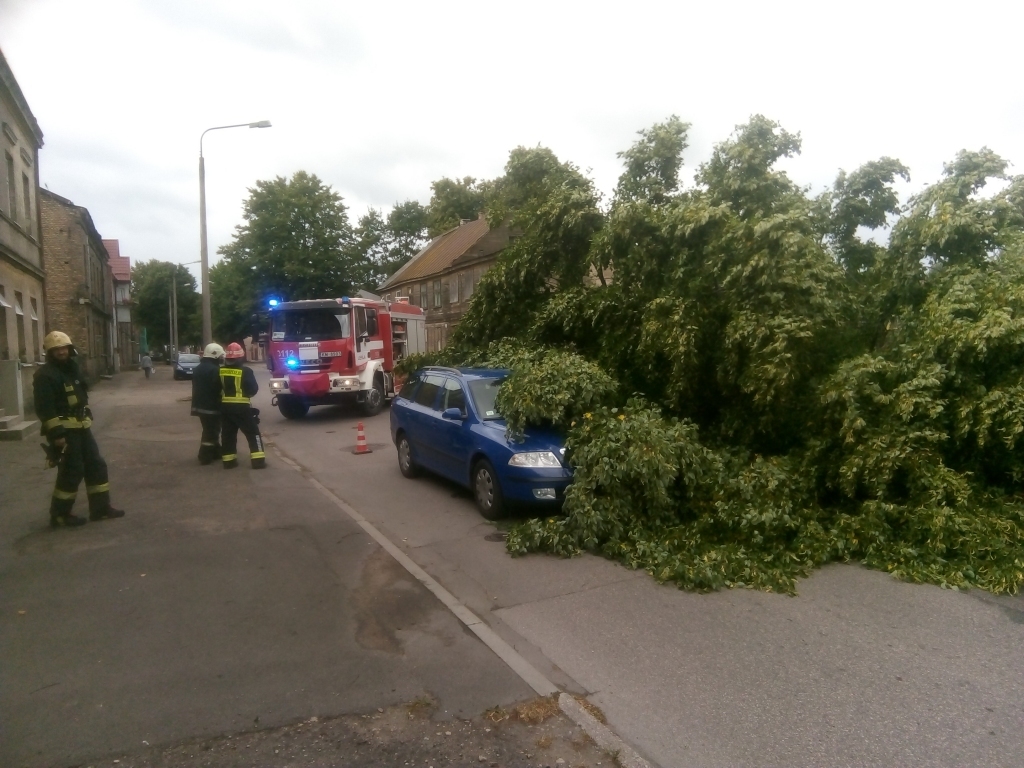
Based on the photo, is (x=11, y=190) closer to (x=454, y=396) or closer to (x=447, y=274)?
(x=454, y=396)

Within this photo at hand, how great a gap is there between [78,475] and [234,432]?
11.5ft

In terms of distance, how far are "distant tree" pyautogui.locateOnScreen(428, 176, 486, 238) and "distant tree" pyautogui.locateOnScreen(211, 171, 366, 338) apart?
684 inches

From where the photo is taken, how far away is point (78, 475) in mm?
7895

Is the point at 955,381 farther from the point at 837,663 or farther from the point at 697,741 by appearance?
the point at 697,741

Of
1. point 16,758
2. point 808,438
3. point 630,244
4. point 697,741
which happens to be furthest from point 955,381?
point 16,758

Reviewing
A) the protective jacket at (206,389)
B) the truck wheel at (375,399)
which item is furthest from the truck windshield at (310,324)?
the protective jacket at (206,389)

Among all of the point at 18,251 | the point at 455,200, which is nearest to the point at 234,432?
the point at 18,251

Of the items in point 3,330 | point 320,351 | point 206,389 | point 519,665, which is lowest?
point 519,665

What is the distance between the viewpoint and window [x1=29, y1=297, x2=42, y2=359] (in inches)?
791

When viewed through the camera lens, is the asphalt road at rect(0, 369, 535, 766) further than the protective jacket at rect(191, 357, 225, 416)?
No

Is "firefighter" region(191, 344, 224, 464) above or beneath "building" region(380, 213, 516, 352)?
beneath

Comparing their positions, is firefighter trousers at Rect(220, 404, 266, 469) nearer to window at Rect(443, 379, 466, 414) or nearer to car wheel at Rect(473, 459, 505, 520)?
window at Rect(443, 379, 466, 414)

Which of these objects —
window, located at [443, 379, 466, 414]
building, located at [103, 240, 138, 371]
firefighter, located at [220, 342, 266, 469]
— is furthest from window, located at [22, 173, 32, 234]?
building, located at [103, 240, 138, 371]

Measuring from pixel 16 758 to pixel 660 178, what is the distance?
980 cm
